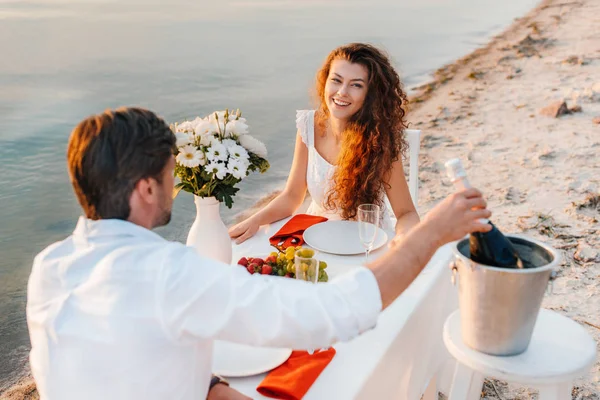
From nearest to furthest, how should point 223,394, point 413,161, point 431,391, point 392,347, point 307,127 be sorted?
point 223,394
point 392,347
point 431,391
point 413,161
point 307,127

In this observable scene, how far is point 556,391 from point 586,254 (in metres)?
2.70

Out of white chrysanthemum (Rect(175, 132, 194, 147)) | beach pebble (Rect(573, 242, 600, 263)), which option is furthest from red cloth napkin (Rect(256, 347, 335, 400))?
beach pebble (Rect(573, 242, 600, 263))

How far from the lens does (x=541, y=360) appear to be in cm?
176

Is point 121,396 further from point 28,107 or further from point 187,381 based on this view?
point 28,107

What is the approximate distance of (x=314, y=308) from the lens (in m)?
1.33

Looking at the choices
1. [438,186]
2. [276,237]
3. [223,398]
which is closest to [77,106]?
[438,186]

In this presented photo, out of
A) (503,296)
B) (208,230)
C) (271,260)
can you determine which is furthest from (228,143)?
(503,296)

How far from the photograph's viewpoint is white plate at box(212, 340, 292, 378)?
71.7 inches

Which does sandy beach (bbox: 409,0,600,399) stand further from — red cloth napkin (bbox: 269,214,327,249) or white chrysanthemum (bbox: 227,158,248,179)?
white chrysanthemum (bbox: 227,158,248,179)

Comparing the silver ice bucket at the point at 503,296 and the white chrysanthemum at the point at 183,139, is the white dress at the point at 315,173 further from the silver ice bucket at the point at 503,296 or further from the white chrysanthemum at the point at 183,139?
the silver ice bucket at the point at 503,296

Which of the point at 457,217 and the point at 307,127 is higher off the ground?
the point at 457,217

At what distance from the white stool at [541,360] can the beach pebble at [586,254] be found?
2.50 m

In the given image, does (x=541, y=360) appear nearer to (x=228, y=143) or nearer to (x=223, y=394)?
(x=223, y=394)

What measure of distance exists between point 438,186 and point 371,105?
2.83 meters
